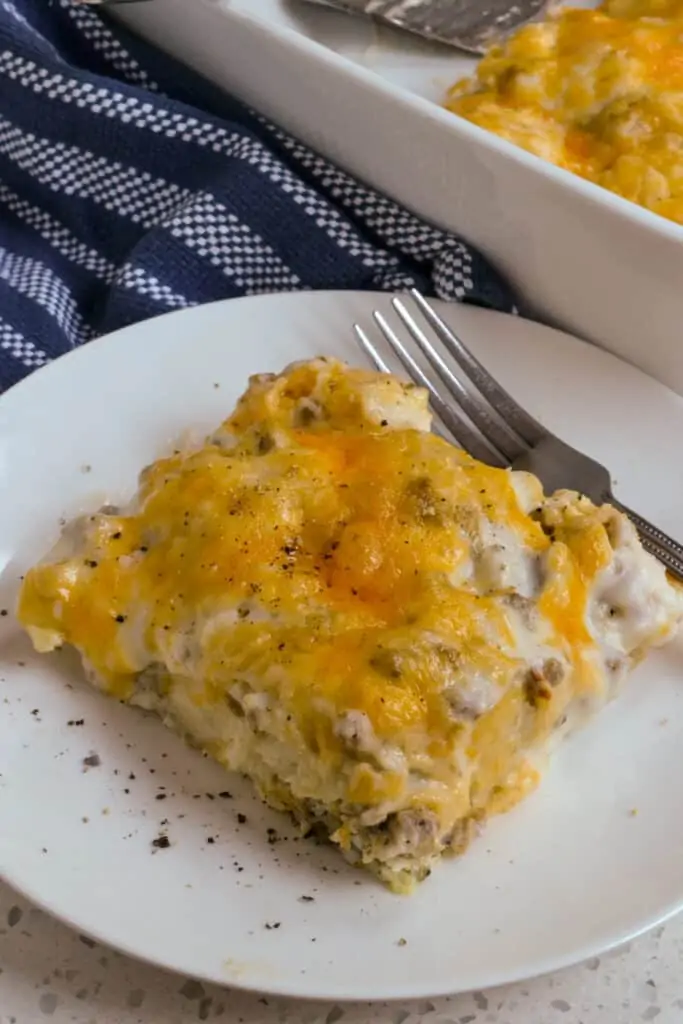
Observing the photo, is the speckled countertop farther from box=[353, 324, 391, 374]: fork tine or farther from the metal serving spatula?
the metal serving spatula

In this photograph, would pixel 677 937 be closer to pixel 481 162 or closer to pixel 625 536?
pixel 625 536

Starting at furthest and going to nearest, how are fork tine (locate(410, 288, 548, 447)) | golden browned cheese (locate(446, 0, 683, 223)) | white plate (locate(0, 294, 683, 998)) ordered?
golden browned cheese (locate(446, 0, 683, 223)) < fork tine (locate(410, 288, 548, 447)) < white plate (locate(0, 294, 683, 998))

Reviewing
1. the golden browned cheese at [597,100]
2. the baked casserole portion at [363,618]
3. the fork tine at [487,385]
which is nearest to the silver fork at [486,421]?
the fork tine at [487,385]

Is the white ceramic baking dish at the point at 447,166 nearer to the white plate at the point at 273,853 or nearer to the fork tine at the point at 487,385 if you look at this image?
the fork tine at the point at 487,385

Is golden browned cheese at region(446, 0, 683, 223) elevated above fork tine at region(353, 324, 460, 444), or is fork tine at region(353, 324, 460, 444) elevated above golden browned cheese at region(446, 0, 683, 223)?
golden browned cheese at region(446, 0, 683, 223)

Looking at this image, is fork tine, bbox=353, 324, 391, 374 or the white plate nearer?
the white plate

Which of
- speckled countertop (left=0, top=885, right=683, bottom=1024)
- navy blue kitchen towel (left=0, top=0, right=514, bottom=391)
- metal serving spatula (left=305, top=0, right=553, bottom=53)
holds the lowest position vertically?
speckled countertop (left=0, top=885, right=683, bottom=1024)

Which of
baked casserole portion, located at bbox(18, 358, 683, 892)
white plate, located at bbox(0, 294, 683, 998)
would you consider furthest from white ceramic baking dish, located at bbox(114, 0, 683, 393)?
baked casserole portion, located at bbox(18, 358, 683, 892)
